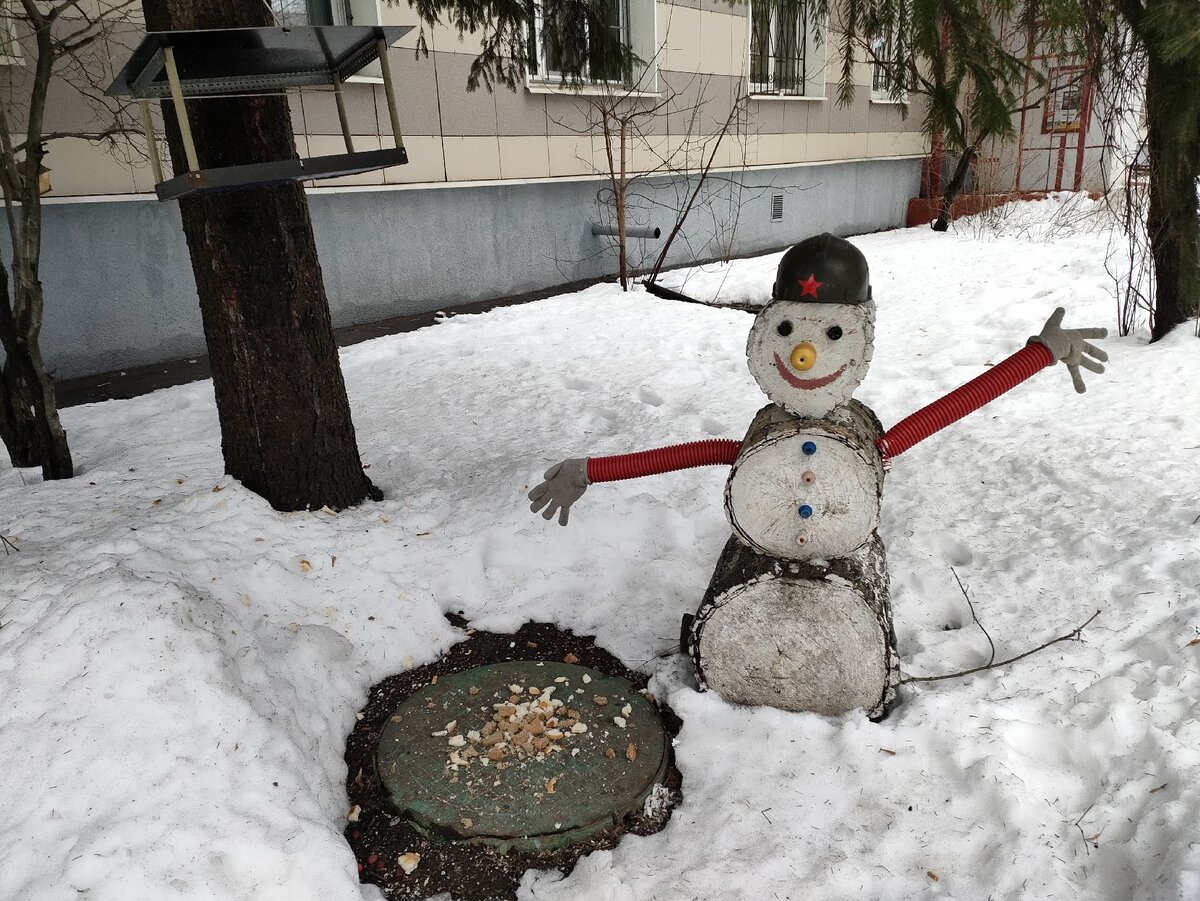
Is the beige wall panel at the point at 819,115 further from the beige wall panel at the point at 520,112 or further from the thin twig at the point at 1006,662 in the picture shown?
the thin twig at the point at 1006,662

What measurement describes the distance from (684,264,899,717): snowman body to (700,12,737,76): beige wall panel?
27.3 ft

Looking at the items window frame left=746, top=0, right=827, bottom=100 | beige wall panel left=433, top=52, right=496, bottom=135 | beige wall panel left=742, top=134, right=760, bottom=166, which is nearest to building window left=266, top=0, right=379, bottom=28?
beige wall panel left=433, top=52, right=496, bottom=135

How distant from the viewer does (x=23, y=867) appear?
5.83 feet

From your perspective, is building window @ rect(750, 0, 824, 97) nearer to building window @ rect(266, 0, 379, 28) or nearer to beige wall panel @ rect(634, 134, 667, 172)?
beige wall panel @ rect(634, 134, 667, 172)

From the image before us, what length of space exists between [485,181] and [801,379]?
6.36 m

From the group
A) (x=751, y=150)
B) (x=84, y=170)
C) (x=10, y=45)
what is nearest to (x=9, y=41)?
(x=10, y=45)

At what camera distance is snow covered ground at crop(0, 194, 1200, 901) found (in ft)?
6.40

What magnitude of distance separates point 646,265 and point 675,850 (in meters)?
8.22

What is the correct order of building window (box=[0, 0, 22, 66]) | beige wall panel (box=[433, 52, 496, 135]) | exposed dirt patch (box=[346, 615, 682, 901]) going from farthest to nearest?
beige wall panel (box=[433, 52, 496, 135]), building window (box=[0, 0, 22, 66]), exposed dirt patch (box=[346, 615, 682, 901])

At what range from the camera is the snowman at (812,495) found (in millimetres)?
2299

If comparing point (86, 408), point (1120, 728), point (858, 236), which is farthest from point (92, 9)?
point (858, 236)

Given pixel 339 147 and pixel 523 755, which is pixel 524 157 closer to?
pixel 339 147

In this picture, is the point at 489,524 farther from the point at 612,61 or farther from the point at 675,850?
the point at 612,61

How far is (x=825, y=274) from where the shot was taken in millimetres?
2266
